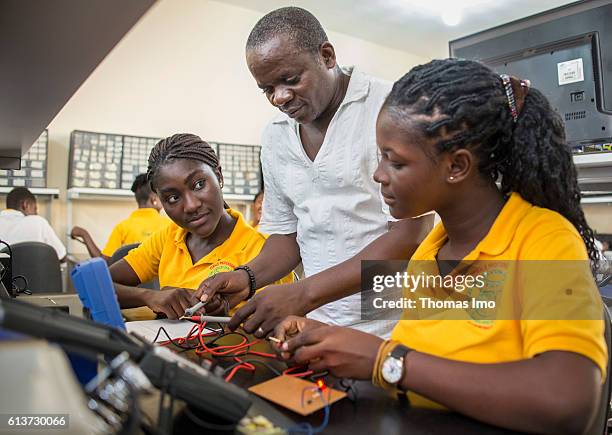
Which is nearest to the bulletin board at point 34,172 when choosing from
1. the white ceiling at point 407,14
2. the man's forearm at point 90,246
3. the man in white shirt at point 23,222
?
the man in white shirt at point 23,222

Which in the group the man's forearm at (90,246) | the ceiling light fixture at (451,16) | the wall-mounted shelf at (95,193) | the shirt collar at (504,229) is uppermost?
the ceiling light fixture at (451,16)

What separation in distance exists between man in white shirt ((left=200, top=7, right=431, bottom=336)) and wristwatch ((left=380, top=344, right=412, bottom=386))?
12.9 inches

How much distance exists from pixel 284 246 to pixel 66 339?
3.31ft

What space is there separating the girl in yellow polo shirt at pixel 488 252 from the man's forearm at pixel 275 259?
495 mm

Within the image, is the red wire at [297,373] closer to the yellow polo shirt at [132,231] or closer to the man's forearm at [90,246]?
the yellow polo shirt at [132,231]

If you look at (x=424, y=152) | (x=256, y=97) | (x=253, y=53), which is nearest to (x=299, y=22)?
(x=253, y=53)

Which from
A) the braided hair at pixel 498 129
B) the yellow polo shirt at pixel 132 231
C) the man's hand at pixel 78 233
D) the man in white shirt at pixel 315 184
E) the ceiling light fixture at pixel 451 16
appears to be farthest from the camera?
the ceiling light fixture at pixel 451 16

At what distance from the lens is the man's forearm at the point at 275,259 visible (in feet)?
4.39

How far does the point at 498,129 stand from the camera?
76 cm

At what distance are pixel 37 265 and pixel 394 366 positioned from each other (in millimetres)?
2673

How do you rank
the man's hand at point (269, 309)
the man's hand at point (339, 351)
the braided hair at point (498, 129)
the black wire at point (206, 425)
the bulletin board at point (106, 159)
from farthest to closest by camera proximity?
1. the bulletin board at point (106, 159)
2. the man's hand at point (269, 309)
3. the braided hair at point (498, 129)
4. the man's hand at point (339, 351)
5. the black wire at point (206, 425)

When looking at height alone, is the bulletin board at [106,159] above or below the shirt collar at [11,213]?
above

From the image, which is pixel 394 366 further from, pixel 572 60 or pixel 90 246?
A: pixel 90 246

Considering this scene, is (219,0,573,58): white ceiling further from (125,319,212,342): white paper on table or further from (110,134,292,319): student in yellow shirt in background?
(125,319,212,342): white paper on table
